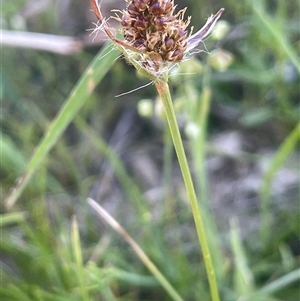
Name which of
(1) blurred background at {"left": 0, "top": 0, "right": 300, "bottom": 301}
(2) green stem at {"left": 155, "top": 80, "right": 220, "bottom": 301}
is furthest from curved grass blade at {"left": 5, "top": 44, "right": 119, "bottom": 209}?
(2) green stem at {"left": 155, "top": 80, "right": 220, "bottom": 301}

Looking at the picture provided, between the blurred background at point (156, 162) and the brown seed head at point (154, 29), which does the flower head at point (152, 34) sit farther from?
the blurred background at point (156, 162)

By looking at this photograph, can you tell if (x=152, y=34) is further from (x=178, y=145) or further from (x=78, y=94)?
(x=78, y=94)

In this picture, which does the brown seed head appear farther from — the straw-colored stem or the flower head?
the straw-colored stem

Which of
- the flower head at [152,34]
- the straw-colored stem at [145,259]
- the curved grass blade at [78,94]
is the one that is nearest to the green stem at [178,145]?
the flower head at [152,34]

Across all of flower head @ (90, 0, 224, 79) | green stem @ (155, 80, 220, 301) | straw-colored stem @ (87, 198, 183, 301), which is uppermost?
flower head @ (90, 0, 224, 79)

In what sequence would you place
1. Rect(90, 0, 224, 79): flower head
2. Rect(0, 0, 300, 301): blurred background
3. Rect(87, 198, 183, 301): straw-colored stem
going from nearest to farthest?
1. Rect(90, 0, 224, 79): flower head
2. Rect(87, 198, 183, 301): straw-colored stem
3. Rect(0, 0, 300, 301): blurred background

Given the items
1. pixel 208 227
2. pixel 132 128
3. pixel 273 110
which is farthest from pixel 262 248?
pixel 132 128
